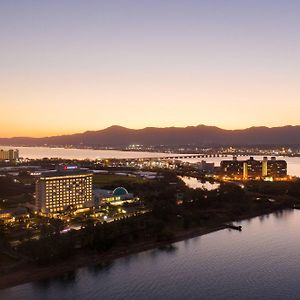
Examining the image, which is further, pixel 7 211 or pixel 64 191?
pixel 64 191

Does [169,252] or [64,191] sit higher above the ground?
[64,191]

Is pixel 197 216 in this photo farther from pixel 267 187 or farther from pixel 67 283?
pixel 267 187

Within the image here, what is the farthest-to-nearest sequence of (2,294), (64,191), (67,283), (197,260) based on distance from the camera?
(64,191) → (197,260) → (67,283) → (2,294)

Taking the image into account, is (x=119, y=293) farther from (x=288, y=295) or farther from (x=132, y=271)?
(x=288, y=295)

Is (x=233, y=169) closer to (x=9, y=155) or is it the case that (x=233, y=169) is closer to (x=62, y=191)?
(x=62, y=191)

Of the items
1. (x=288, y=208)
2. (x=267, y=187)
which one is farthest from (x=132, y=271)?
(x=267, y=187)

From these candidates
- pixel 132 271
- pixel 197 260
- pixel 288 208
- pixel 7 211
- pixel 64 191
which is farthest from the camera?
pixel 288 208

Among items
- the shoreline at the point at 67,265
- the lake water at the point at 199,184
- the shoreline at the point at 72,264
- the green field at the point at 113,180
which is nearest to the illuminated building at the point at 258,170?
the lake water at the point at 199,184
